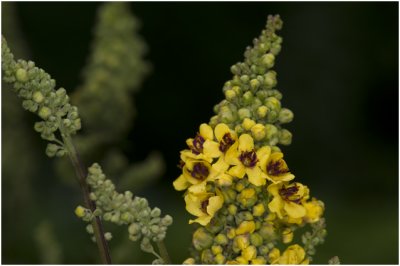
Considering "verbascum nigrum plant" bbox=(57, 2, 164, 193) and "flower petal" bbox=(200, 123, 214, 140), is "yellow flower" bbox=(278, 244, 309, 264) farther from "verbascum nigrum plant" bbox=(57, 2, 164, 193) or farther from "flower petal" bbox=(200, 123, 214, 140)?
"verbascum nigrum plant" bbox=(57, 2, 164, 193)

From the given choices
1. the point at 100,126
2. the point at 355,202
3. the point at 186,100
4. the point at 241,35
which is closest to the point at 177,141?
the point at 186,100

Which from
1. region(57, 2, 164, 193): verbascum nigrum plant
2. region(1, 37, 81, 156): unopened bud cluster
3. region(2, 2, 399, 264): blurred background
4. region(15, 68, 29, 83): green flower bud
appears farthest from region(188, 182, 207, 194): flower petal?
region(2, 2, 399, 264): blurred background

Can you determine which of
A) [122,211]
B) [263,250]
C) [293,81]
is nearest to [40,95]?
[122,211]

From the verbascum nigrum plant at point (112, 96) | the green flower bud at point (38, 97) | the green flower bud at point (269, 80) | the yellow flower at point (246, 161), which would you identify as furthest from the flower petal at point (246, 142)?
the verbascum nigrum plant at point (112, 96)

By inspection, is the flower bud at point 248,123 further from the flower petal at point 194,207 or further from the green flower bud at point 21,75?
the green flower bud at point 21,75

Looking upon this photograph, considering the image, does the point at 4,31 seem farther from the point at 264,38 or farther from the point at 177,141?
the point at 177,141

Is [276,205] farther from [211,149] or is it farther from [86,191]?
[86,191]

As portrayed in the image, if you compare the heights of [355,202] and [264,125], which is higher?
[355,202]
